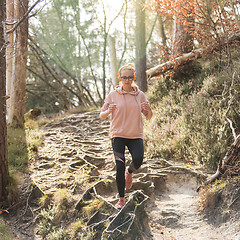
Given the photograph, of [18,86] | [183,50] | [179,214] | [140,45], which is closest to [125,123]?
[179,214]

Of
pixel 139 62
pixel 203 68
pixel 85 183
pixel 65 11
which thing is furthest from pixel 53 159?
pixel 65 11

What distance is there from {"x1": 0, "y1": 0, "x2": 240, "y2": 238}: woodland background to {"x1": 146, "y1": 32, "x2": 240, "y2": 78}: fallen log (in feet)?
0.12

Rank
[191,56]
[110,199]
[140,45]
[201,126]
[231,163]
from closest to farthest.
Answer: [231,163] < [110,199] < [201,126] < [191,56] < [140,45]

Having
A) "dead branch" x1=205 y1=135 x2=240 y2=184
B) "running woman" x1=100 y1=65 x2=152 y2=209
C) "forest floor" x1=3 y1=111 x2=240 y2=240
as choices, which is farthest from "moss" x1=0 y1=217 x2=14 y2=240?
"dead branch" x1=205 y1=135 x2=240 y2=184

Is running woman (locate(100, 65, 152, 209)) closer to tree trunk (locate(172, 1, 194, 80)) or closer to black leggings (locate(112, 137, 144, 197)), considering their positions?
black leggings (locate(112, 137, 144, 197))

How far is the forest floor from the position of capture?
382 cm

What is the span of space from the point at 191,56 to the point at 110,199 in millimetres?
7256

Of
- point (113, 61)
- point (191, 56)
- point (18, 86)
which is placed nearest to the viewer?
point (18, 86)

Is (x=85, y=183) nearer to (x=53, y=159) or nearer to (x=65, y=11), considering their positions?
(x=53, y=159)

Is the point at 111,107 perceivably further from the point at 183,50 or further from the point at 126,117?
the point at 183,50

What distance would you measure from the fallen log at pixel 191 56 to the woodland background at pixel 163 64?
36 millimetres

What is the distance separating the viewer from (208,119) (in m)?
6.34

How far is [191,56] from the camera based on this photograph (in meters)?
10.0

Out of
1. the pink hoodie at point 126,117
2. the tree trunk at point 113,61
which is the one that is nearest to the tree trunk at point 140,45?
the tree trunk at point 113,61
